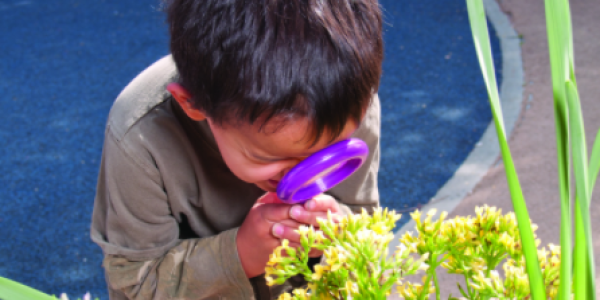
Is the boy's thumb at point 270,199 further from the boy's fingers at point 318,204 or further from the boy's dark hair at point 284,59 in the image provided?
the boy's dark hair at point 284,59

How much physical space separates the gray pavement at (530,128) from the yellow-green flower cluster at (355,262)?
1343mm

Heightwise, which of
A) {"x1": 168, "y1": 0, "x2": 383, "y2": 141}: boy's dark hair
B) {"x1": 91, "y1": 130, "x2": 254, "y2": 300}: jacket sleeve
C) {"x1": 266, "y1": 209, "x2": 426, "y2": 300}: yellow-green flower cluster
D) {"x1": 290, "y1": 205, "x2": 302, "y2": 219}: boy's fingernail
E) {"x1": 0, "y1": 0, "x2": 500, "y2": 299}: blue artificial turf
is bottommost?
{"x1": 0, "y1": 0, "x2": 500, "y2": 299}: blue artificial turf

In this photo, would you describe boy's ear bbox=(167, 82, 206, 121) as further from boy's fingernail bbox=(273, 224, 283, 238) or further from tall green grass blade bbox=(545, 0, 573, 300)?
tall green grass blade bbox=(545, 0, 573, 300)

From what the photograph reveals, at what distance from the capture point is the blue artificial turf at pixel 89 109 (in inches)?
99.3

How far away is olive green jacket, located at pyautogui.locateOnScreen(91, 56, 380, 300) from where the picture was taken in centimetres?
130

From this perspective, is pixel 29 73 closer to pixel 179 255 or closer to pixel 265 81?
pixel 179 255

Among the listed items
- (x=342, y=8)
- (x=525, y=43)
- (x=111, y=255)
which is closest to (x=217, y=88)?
(x=342, y=8)

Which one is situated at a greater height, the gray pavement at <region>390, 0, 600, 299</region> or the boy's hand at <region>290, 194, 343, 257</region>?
the boy's hand at <region>290, 194, 343, 257</region>

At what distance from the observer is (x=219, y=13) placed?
999 mm

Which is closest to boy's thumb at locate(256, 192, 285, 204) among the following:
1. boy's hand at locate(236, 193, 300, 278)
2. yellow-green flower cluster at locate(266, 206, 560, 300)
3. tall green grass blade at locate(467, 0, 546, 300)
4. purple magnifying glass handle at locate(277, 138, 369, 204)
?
boy's hand at locate(236, 193, 300, 278)

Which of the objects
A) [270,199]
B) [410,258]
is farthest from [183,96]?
[410,258]

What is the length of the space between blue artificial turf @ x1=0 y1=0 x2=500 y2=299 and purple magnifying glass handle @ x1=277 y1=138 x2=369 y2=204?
95cm

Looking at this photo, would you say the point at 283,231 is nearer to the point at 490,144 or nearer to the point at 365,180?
the point at 365,180

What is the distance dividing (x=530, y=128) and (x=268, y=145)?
7.64ft
